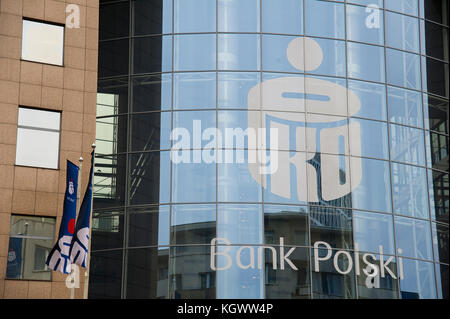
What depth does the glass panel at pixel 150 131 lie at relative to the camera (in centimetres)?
3406

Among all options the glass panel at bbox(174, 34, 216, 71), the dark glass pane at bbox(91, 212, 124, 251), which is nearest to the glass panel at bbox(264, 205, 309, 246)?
the dark glass pane at bbox(91, 212, 124, 251)

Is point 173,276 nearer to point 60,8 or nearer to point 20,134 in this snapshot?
point 20,134

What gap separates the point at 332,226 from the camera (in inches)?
1316

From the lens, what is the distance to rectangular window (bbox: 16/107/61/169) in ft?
106

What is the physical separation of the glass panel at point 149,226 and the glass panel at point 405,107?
10.2 m

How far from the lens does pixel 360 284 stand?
1300 inches

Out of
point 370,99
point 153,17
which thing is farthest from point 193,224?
point 370,99

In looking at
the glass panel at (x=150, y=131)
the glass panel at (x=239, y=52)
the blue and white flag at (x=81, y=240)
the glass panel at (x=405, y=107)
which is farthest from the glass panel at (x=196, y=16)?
the blue and white flag at (x=81, y=240)

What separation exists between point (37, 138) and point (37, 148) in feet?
1.35

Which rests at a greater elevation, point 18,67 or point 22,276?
point 18,67

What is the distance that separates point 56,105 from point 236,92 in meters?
7.00

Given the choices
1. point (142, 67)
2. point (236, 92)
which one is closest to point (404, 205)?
point (236, 92)

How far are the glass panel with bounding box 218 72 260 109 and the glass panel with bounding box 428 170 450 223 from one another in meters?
8.34

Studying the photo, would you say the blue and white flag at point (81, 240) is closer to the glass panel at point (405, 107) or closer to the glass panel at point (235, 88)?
the glass panel at point (235, 88)
